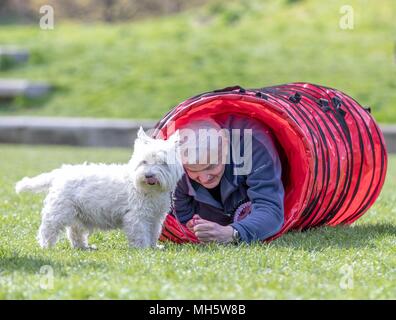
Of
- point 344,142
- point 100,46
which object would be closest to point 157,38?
point 100,46

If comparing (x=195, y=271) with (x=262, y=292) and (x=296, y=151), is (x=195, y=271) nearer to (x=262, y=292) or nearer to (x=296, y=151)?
(x=262, y=292)

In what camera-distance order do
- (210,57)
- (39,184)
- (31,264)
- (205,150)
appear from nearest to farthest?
1. (31,264)
2. (205,150)
3. (39,184)
4. (210,57)

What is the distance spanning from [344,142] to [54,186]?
2515 mm

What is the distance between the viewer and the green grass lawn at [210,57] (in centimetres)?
2094

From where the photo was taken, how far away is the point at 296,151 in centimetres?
764

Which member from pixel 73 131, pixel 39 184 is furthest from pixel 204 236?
pixel 73 131

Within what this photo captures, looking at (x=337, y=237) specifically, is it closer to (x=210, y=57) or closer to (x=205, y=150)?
(x=205, y=150)

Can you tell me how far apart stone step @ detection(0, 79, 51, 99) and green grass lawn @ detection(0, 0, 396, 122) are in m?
0.22

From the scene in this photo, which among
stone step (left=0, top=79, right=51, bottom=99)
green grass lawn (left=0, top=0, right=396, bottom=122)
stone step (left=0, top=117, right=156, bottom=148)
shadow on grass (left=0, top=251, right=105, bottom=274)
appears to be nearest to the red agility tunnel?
shadow on grass (left=0, top=251, right=105, bottom=274)

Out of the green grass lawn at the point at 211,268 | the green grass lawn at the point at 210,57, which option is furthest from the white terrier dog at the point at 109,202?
the green grass lawn at the point at 210,57

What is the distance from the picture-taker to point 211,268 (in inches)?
227

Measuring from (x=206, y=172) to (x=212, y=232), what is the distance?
1.88 feet

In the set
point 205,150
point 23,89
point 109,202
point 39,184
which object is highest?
point 23,89

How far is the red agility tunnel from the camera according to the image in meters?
7.25
